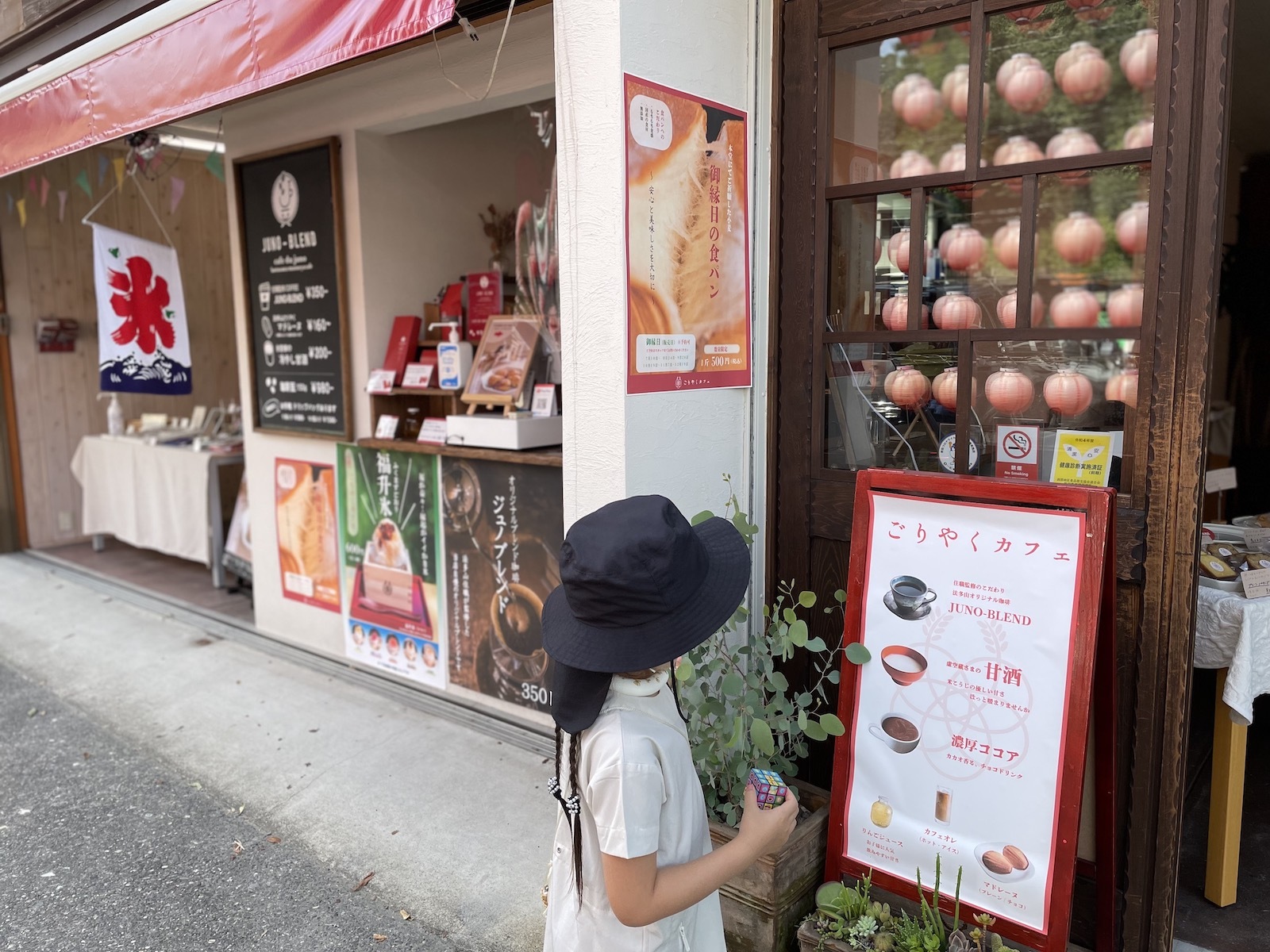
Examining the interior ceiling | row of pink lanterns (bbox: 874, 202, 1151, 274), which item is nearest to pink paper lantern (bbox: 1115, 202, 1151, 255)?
row of pink lanterns (bbox: 874, 202, 1151, 274)

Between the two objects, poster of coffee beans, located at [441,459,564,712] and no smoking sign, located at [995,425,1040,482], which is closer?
no smoking sign, located at [995,425,1040,482]

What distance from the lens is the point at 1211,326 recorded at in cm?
206

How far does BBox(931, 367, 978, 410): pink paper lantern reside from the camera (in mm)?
2502

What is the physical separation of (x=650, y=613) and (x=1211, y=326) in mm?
1605

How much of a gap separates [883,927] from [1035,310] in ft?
5.40

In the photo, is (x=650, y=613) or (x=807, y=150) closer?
(x=650, y=613)

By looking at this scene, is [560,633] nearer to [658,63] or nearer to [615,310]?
[615,310]

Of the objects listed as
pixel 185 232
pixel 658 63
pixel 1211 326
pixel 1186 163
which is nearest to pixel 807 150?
pixel 658 63

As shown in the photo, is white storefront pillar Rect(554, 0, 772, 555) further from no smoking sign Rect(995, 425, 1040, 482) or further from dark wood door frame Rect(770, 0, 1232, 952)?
no smoking sign Rect(995, 425, 1040, 482)

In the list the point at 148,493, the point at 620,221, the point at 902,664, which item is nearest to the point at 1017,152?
the point at 620,221

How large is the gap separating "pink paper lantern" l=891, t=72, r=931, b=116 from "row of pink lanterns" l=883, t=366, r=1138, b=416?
2.51 ft

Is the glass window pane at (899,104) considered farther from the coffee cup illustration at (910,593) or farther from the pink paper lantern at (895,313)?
the coffee cup illustration at (910,593)

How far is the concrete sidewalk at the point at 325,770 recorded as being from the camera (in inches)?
115

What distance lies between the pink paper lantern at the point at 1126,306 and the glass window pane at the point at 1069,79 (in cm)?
35
